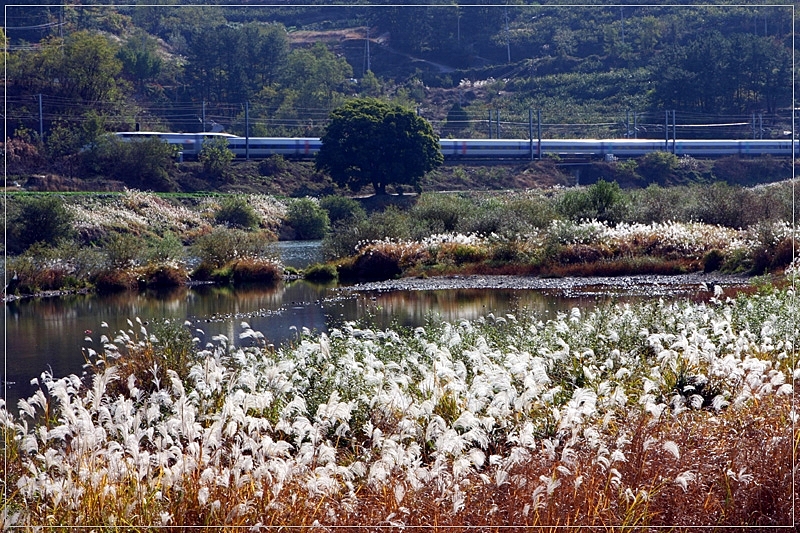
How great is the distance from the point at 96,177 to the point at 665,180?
30.5m

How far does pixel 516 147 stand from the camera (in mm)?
61750

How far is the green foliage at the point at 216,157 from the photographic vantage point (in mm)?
55281

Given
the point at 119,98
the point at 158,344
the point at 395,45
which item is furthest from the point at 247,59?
the point at 158,344

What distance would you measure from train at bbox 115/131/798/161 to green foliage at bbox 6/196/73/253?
77.2 feet

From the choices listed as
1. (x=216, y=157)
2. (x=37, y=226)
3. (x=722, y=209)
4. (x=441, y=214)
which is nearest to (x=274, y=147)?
(x=216, y=157)

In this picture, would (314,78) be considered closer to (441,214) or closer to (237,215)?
(237,215)

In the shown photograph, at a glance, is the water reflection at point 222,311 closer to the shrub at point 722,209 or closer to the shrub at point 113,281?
the shrub at point 113,281

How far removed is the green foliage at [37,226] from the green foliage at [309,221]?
1206cm

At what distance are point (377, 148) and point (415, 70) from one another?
45.9 m

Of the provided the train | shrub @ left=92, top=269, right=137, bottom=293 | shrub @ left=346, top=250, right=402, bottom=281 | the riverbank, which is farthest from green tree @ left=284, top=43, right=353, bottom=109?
the riverbank

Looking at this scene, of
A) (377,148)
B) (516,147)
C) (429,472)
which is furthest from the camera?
(516,147)

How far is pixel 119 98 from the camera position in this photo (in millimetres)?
64562

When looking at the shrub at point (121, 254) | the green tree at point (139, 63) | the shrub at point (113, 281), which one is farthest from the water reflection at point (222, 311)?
the green tree at point (139, 63)

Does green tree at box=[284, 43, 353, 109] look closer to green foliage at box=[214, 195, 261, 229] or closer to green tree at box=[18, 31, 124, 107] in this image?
green tree at box=[18, 31, 124, 107]
